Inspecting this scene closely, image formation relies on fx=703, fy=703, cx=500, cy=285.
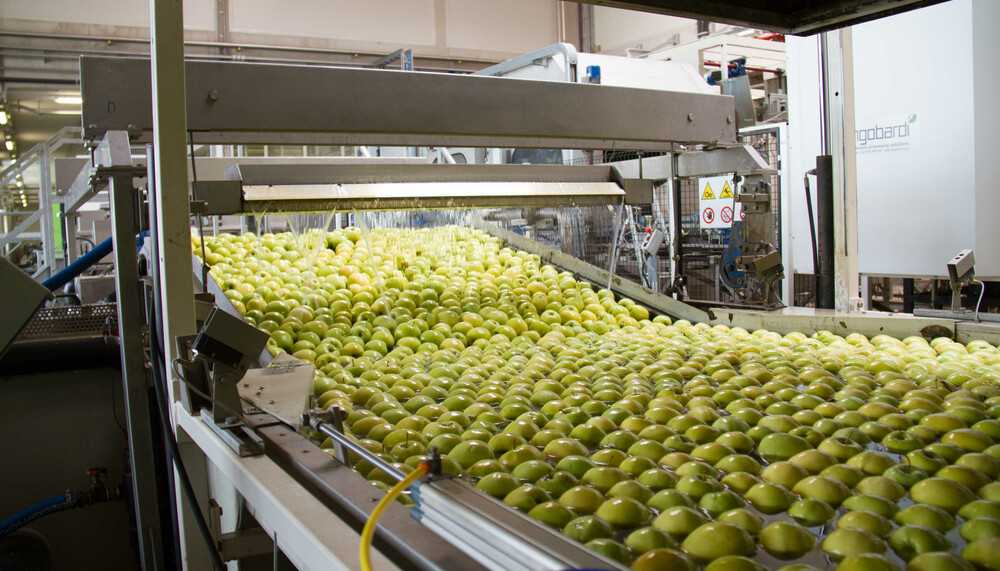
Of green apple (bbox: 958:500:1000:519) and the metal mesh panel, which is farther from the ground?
the metal mesh panel

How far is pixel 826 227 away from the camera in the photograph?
4000mm

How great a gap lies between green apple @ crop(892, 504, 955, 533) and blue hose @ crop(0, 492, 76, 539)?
3.12m

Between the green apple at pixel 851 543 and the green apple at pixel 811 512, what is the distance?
0.14 m

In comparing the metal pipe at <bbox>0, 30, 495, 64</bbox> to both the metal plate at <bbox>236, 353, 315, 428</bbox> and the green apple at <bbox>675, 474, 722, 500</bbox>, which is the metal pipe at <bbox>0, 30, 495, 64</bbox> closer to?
the metal plate at <bbox>236, 353, 315, 428</bbox>

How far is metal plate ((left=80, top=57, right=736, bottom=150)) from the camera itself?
90.9 inches

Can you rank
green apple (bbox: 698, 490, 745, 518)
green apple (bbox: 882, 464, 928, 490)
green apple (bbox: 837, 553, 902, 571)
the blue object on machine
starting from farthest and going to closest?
the blue object on machine, green apple (bbox: 882, 464, 928, 490), green apple (bbox: 698, 490, 745, 518), green apple (bbox: 837, 553, 902, 571)

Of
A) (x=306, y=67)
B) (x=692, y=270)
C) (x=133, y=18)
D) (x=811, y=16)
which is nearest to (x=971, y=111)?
(x=811, y=16)

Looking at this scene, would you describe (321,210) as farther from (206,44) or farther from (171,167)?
(206,44)

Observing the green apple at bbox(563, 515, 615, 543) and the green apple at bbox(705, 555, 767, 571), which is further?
the green apple at bbox(563, 515, 615, 543)

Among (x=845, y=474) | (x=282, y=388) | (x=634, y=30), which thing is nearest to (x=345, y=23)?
(x=634, y=30)

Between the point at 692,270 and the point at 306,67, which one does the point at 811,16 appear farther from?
the point at 692,270

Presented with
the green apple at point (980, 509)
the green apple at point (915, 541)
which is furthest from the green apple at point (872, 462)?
the green apple at point (915, 541)

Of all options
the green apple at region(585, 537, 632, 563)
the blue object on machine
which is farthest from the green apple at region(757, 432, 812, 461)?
the blue object on machine

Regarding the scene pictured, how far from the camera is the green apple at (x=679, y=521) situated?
1431 mm
